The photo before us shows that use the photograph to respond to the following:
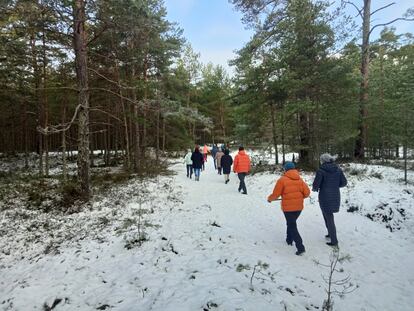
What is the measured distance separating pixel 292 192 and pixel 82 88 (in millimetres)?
8328

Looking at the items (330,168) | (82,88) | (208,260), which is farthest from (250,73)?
(208,260)

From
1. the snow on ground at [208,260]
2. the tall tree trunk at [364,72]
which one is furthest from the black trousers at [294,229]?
the tall tree trunk at [364,72]

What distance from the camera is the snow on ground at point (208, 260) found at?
4.86 m

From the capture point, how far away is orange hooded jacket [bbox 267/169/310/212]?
6419mm

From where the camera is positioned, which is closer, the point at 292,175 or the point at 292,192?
the point at 292,192

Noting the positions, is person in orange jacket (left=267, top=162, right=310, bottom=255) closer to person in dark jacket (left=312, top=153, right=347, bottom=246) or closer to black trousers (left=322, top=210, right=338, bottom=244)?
person in dark jacket (left=312, top=153, right=347, bottom=246)

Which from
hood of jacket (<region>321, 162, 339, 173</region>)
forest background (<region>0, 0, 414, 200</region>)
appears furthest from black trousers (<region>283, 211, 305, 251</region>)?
forest background (<region>0, 0, 414, 200</region>)

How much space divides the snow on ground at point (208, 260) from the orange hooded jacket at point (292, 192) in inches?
42.1

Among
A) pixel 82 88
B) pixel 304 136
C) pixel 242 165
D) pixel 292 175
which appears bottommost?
pixel 242 165

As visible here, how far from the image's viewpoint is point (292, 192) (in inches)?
253

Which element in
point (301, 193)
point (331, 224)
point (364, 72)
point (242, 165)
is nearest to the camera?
point (301, 193)

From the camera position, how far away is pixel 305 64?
13.9 metres

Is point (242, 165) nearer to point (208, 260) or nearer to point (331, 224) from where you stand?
point (331, 224)

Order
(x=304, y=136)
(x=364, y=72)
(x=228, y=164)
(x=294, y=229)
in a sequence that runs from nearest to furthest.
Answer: (x=294, y=229)
(x=228, y=164)
(x=304, y=136)
(x=364, y=72)
